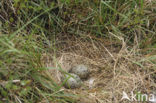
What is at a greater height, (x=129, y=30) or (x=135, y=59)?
(x=129, y=30)

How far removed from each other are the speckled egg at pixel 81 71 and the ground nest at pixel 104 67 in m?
0.10

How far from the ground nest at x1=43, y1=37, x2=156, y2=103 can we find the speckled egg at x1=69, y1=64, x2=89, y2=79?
10cm

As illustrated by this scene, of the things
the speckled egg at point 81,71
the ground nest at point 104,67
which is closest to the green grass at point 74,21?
the ground nest at point 104,67

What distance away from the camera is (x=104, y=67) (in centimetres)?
279

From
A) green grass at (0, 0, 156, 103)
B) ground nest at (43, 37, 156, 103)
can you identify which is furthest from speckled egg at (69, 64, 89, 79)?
green grass at (0, 0, 156, 103)

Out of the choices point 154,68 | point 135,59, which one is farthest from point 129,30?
point 154,68

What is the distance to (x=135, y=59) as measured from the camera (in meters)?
2.75

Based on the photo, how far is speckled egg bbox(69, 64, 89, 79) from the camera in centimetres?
270

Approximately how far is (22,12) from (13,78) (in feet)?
3.09

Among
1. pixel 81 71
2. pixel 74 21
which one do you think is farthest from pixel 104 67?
pixel 74 21

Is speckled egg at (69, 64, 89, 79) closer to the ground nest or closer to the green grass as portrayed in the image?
the ground nest

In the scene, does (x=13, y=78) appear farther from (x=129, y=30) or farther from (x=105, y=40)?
(x=129, y=30)

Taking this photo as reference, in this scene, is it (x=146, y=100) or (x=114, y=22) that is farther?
(x=114, y=22)

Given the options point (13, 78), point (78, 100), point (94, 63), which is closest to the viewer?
point (13, 78)
